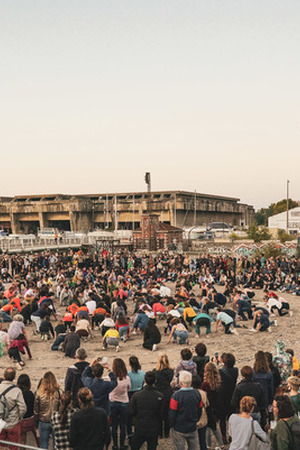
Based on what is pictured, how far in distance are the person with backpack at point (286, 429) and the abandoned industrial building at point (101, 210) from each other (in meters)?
75.1

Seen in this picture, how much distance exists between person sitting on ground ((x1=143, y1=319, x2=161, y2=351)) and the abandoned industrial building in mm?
67797

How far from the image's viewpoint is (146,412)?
18.8 ft

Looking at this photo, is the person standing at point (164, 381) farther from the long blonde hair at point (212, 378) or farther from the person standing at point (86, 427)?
the person standing at point (86, 427)

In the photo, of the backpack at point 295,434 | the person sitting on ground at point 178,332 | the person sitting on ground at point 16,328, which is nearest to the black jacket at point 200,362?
the backpack at point 295,434

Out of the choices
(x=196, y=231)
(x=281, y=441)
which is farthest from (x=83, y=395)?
(x=196, y=231)

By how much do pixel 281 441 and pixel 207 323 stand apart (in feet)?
29.7

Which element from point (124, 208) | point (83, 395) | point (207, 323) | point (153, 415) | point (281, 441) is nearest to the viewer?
point (281, 441)

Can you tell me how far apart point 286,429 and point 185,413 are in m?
1.39

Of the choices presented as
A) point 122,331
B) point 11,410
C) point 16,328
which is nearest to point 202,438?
point 11,410

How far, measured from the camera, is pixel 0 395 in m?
5.81

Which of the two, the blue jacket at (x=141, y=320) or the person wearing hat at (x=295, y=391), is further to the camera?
the blue jacket at (x=141, y=320)

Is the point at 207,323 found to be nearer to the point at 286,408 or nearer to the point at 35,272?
the point at 286,408

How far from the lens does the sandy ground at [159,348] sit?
11219mm

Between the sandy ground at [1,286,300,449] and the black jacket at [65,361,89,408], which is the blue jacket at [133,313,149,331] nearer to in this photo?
the sandy ground at [1,286,300,449]
